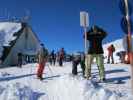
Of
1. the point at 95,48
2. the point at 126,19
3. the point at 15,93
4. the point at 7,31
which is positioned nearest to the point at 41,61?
the point at 95,48

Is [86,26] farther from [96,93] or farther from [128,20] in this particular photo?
[128,20]

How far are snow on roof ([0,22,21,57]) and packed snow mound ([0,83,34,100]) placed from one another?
99.4 feet

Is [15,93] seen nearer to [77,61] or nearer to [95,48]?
[95,48]

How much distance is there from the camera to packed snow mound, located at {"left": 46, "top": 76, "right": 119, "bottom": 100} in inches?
415

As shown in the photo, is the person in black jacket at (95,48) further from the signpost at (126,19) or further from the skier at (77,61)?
the signpost at (126,19)

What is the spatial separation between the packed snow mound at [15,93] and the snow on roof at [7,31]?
99.4 feet

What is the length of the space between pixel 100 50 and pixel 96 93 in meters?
3.29

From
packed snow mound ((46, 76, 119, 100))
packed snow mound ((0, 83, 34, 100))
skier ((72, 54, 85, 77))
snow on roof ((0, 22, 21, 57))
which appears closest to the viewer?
packed snow mound ((46, 76, 119, 100))

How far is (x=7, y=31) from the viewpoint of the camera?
158 ft

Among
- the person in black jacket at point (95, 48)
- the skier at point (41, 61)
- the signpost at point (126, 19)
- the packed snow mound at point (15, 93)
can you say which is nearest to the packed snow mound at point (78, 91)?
the packed snow mound at point (15, 93)

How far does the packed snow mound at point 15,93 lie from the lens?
1105 cm

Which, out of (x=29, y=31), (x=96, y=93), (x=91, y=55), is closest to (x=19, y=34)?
(x=29, y=31)

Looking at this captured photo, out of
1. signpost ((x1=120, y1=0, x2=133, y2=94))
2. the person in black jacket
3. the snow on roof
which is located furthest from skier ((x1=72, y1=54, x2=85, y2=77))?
the snow on roof

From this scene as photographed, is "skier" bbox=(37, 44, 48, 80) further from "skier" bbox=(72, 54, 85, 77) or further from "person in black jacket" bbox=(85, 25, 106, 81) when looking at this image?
"person in black jacket" bbox=(85, 25, 106, 81)
